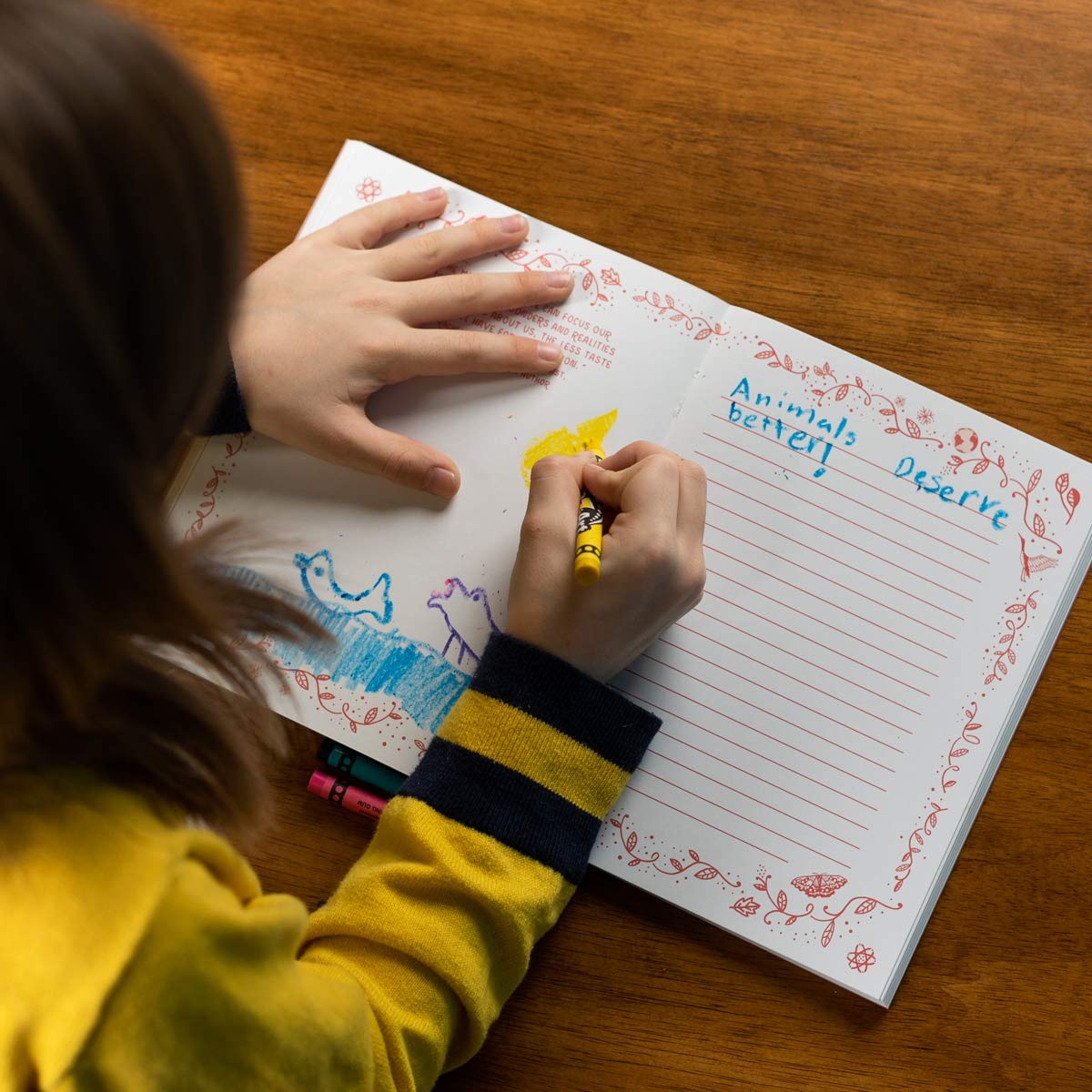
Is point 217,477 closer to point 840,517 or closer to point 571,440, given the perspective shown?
point 571,440

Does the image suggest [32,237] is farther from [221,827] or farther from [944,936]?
[944,936]

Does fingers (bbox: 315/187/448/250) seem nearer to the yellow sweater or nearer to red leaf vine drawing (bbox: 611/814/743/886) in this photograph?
the yellow sweater

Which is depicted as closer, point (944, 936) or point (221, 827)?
point (221, 827)

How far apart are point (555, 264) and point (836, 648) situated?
0.33m

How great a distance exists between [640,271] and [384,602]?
0.29m

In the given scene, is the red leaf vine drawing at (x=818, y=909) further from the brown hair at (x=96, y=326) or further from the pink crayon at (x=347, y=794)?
the brown hair at (x=96, y=326)

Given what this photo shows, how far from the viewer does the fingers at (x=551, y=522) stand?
1.85ft

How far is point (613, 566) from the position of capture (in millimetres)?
556

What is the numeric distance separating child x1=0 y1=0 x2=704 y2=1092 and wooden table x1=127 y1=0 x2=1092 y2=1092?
0.08 metres

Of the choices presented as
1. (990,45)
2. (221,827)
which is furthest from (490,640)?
(990,45)

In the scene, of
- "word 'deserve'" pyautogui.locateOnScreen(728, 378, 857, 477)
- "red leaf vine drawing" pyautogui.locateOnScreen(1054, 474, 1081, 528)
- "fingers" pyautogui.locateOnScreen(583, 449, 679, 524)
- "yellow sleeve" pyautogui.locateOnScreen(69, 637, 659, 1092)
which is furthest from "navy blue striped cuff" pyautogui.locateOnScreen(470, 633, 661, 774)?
"red leaf vine drawing" pyautogui.locateOnScreen(1054, 474, 1081, 528)

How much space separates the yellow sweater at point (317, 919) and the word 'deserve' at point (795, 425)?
0.69 feet

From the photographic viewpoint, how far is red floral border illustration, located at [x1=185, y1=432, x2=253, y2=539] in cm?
62

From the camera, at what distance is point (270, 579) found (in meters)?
0.60
